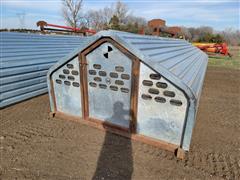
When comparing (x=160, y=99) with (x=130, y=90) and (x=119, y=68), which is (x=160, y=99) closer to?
(x=130, y=90)

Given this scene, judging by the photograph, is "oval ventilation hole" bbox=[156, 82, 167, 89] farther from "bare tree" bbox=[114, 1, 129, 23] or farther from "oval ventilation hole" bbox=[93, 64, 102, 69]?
"bare tree" bbox=[114, 1, 129, 23]

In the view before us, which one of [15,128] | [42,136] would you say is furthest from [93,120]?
[15,128]

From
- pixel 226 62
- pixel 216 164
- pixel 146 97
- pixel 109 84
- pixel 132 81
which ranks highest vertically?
pixel 132 81

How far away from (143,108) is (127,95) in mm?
377

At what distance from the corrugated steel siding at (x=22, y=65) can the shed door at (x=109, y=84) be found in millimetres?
1692

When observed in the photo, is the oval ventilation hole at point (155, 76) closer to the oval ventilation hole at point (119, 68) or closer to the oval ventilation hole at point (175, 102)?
the oval ventilation hole at point (175, 102)

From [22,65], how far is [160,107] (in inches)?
165

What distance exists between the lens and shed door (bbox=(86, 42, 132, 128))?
9.87ft

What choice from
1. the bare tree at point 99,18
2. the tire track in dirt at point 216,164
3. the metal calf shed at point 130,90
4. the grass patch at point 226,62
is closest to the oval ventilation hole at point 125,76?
the metal calf shed at point 130,90

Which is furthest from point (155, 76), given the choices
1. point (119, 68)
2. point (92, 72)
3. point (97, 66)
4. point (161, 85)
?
point (92, 72)

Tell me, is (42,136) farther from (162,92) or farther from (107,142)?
(162,92)

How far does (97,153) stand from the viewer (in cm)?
289

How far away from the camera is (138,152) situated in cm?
293

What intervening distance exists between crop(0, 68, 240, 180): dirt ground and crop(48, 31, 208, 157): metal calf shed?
0.28m
